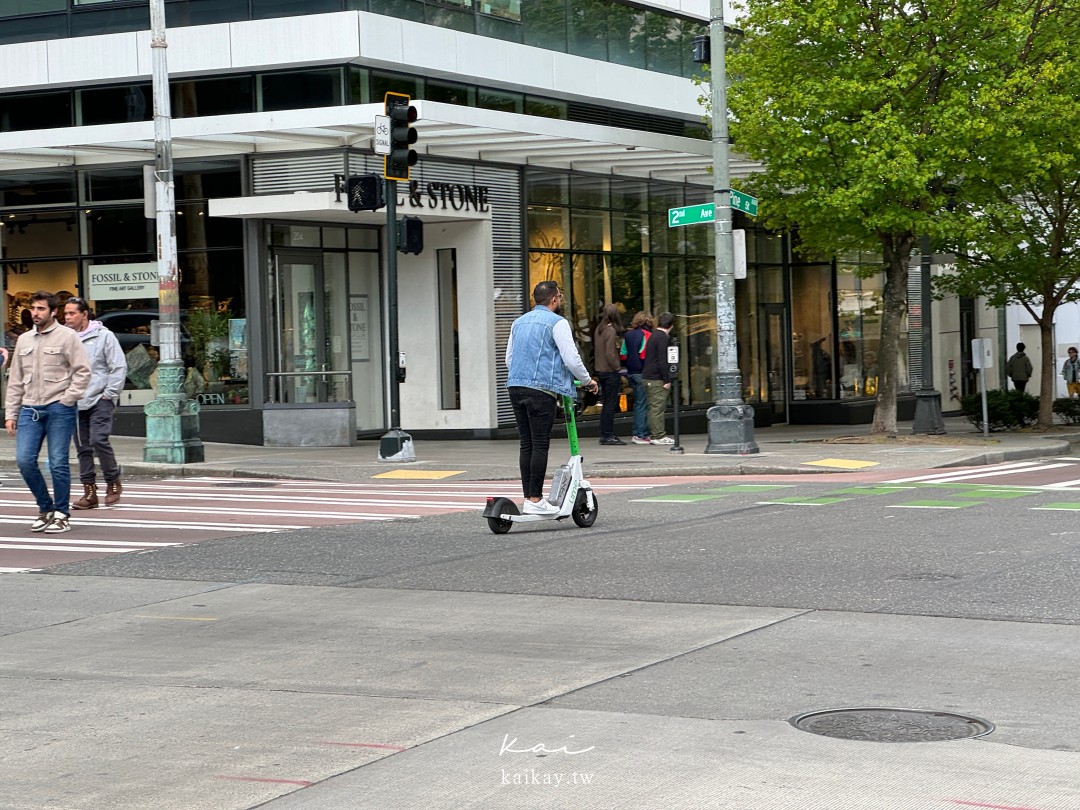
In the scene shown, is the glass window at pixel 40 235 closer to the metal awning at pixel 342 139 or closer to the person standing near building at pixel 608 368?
the metal awning at pixel 342 139

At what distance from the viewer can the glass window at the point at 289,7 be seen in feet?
80.6

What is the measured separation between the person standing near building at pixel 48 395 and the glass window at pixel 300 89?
464 inches

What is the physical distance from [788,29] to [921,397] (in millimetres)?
6540

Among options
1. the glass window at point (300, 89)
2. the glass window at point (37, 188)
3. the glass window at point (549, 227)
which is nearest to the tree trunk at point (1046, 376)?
the glass window at point (549, 227)

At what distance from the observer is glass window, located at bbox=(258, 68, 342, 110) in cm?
2464

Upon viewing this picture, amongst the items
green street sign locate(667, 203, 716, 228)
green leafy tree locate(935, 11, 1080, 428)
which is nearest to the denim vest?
green street sign locate(667, 203, 716, 228)

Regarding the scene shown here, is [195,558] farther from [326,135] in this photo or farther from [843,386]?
[843,386]

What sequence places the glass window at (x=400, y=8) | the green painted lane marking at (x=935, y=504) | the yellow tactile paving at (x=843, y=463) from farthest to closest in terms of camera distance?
the glass window at (x=400, y=8) < the yellow tactile paving at (x=843, y=463) < the green painted lane marking at (x=935, y=504)

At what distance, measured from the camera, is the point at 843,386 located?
119 feet

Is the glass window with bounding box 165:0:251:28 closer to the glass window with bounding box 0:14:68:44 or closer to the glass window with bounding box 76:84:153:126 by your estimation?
the glass window with bounding box 76:84:153:126

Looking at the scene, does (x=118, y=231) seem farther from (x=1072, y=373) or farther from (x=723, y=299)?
(x=1072, y=373)

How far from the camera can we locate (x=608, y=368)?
2523 centimetres

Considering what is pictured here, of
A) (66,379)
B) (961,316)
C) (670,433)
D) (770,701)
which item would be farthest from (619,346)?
(770,701)

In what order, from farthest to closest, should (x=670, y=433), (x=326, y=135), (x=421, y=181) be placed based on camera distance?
1. (x=670, y=433)
2. (x=421, y=181)
3. (x=326, y=135)
